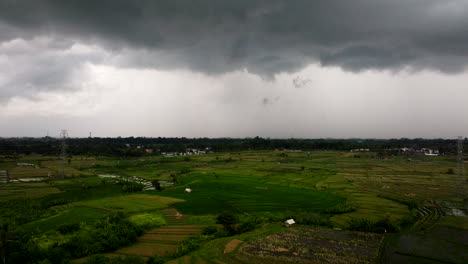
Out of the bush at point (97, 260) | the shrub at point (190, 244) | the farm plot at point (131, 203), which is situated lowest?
the shrub at point (190, 244)

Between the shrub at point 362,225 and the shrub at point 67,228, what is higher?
the shrub at point 67,228

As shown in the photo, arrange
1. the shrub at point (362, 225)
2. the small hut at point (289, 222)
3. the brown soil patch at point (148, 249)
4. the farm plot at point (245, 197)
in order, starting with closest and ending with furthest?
the brown soil patch at point (148, 249), the shrub at point (362, 225), the small hut at point (289, 222), the farm plot at point (245, 197)

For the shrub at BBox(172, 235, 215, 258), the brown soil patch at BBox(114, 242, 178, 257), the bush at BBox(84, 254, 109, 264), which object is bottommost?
the brown soil patch at BBox(114, 242, 178, 257)

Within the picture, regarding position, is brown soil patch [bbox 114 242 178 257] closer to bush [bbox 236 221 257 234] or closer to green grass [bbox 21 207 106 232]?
bush [bbox 236 221 257 234]

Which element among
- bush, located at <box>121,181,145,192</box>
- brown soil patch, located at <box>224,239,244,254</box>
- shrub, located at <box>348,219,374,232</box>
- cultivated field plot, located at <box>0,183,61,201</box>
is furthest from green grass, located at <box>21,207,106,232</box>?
shrub, located at <box>348,219,374,232</box>

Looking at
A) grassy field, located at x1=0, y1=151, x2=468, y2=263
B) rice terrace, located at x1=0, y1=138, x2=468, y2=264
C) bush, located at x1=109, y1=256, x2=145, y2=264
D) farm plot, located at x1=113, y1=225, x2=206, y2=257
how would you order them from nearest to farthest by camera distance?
bush, located at x1=109, y1=256, x2=145, y2=264 → rice terrace, located at x1=0, y1=138, x2=468, y2=264 → farm plot, located at x1=113, y1=225, x2=206, y2=257 → grassy field, located at x1=0, y1=151, x2=468, y2=263

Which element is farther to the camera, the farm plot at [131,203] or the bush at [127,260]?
the farm plot at [131,203]

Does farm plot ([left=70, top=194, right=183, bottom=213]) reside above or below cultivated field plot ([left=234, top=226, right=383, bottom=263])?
above

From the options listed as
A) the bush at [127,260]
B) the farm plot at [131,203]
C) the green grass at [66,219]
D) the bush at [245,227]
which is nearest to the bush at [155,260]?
the bush at [127,260]

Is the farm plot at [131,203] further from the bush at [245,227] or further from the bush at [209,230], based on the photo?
the bush at [245,227]

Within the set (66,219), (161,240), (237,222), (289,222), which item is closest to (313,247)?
(289,222)
